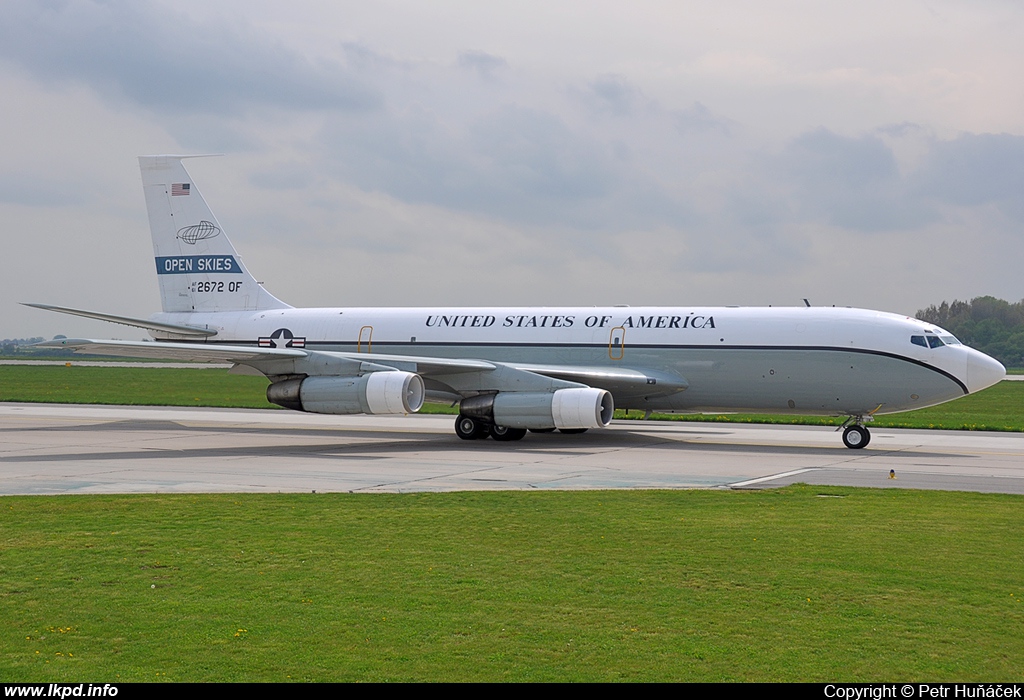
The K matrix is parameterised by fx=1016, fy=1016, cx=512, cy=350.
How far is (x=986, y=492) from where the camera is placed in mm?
17047

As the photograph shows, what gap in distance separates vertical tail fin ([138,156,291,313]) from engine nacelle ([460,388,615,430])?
1119 cm

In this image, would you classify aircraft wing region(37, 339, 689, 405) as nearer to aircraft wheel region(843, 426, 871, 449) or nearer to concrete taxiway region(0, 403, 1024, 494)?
concrete taxiway region(0, 403, 1024, 494)

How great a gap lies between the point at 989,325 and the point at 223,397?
5071 inches

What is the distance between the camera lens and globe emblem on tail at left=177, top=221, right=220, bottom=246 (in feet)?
113

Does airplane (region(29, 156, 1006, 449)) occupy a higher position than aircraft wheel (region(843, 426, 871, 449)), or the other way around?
airplane (region(29, 156, 1006, 449))

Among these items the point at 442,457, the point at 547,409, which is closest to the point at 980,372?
the point at 547,409

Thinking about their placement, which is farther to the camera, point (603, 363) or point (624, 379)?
point (603, 363)

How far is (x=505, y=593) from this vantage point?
9148 millimetres

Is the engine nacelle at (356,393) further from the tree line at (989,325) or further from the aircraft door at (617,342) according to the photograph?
the tree line at (989,325)

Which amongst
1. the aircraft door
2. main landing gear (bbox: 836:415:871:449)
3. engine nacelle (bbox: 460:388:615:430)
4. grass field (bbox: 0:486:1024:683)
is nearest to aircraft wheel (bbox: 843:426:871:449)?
main landing gear (bbox: 836:415:871:449)

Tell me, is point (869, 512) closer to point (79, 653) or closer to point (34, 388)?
point (79, 653)

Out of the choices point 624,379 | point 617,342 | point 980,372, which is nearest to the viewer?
point 980,372

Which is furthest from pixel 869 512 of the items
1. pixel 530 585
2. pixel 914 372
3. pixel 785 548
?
pixel 914 372

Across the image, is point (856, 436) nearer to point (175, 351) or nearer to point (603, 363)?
point (603, 363)
